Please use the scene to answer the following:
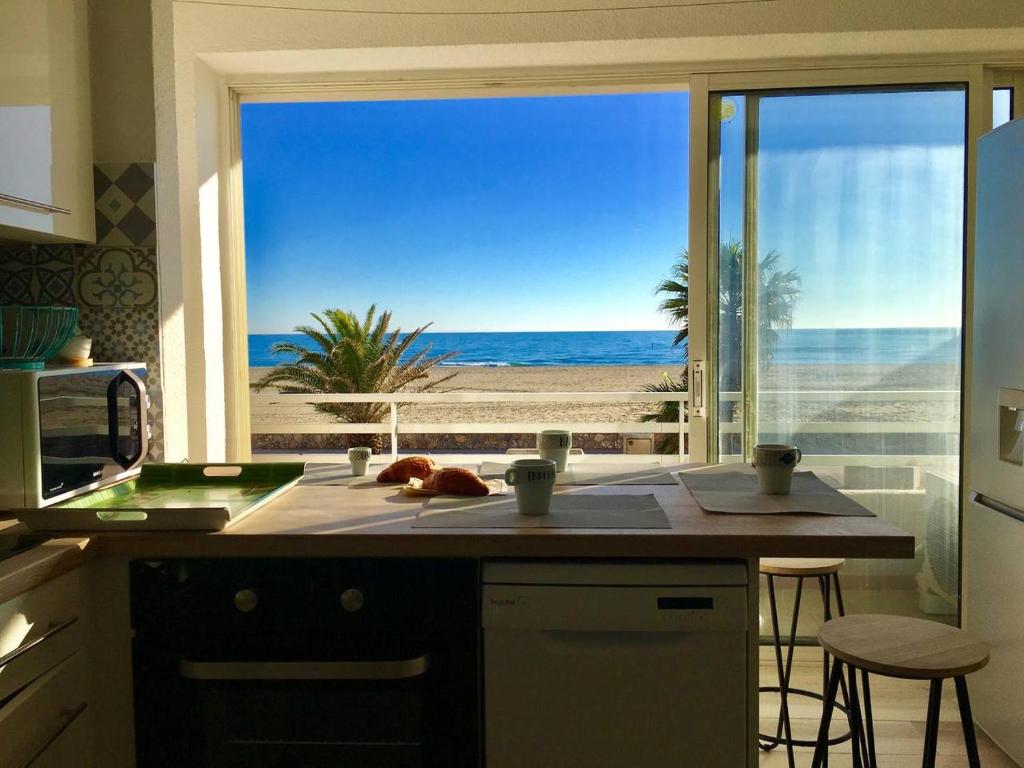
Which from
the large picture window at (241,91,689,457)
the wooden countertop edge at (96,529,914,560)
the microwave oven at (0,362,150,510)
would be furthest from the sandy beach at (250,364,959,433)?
the wooden countertop edge at (96,529,914,560)

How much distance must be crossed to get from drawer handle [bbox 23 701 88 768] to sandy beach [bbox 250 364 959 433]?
1.87m

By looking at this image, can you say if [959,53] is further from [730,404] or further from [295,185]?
[295,185]

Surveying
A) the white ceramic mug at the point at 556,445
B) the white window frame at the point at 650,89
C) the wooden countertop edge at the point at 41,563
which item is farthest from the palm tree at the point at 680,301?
the wooden countertop edge at the point at 41,563

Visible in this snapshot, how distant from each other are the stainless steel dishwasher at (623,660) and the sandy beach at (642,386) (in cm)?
174

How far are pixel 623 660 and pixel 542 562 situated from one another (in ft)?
0.71

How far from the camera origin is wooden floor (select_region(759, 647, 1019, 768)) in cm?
224

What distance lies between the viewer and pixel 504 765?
4.53ft

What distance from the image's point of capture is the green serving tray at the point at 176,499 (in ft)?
4.53

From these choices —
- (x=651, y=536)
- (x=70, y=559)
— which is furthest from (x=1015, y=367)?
(x=70, y=559)

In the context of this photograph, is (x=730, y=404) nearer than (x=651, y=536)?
No

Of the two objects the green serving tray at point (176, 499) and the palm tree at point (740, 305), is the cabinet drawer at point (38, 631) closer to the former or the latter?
the green serving tray at point (176, 499)

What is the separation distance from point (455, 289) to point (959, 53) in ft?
65.7

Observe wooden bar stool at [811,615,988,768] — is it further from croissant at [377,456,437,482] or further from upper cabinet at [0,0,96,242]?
upper cabinet at [0,0,96,242]

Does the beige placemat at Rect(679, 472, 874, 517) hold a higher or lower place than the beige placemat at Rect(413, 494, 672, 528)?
higher
